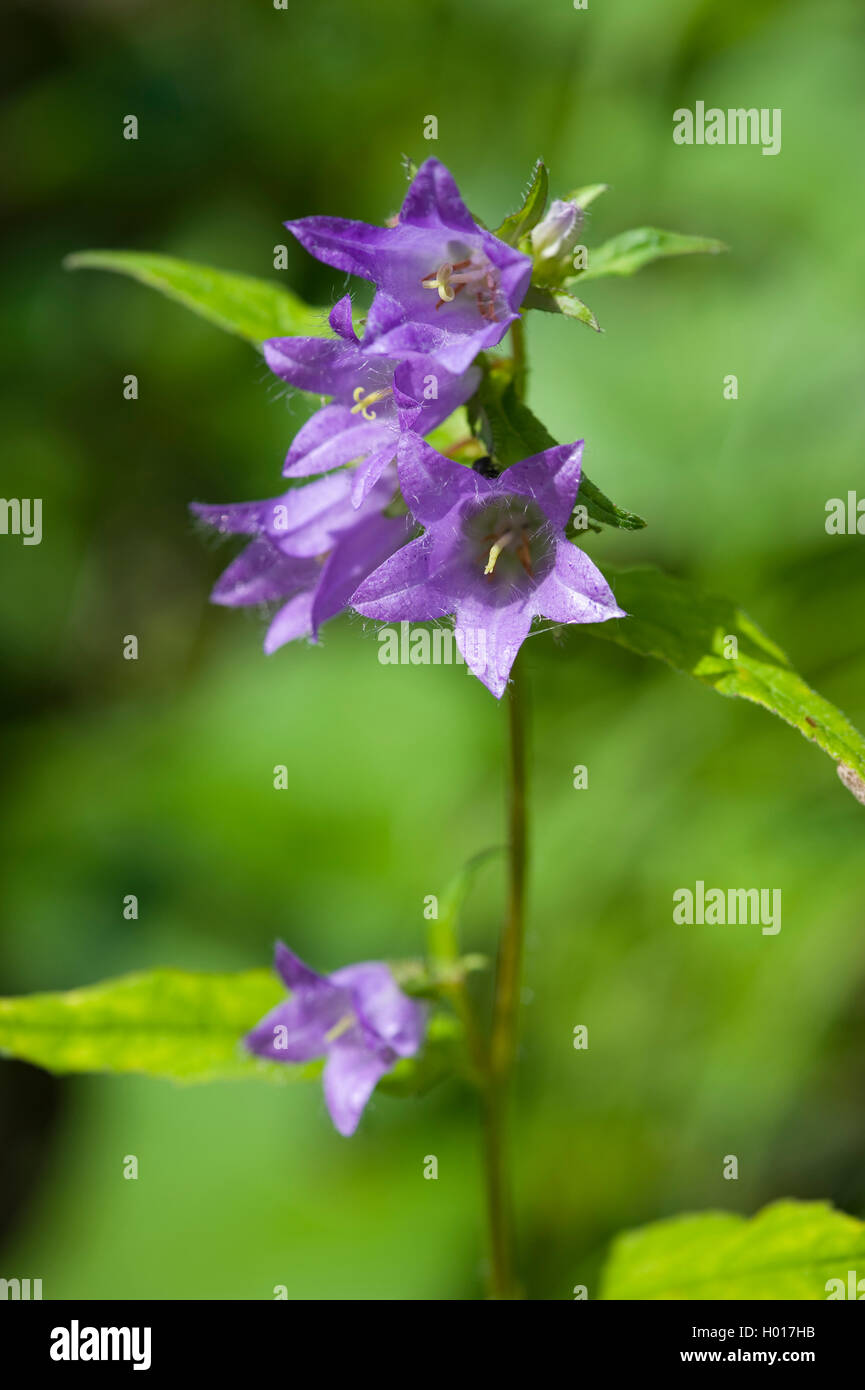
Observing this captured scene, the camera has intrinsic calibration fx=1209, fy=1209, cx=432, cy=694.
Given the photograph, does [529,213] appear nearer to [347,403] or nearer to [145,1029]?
[347,403]

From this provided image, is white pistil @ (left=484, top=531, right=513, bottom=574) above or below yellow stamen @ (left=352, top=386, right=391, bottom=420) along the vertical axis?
below

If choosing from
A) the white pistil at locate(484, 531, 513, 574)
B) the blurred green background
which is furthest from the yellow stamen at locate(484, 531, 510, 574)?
the blurred green background

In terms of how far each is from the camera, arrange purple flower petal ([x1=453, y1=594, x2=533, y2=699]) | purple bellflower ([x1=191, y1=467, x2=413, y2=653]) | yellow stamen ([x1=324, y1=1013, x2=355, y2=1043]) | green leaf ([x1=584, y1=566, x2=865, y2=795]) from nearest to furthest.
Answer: purple flower petal ([x1=453, y1=594, x2=533, y2=699]), green leaf ([x1=584, y1=566, x2=865, y2=795]), purple bellflower ([x1=191, y1=467, x2=413, y2=653]), yellow stamen ([x1=324, y1=1013, x2=355, y2=1043])

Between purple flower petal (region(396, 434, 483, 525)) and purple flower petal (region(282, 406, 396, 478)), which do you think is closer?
purple flower petal (region(396, 434, 483, 525))

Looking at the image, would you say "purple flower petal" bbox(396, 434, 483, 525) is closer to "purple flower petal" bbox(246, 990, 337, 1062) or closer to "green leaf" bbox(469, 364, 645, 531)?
"green leaf" bbox(469, 364, 645, 531)

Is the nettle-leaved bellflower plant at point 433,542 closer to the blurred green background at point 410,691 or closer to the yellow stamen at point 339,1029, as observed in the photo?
the yellow stamen at point 339,1029
